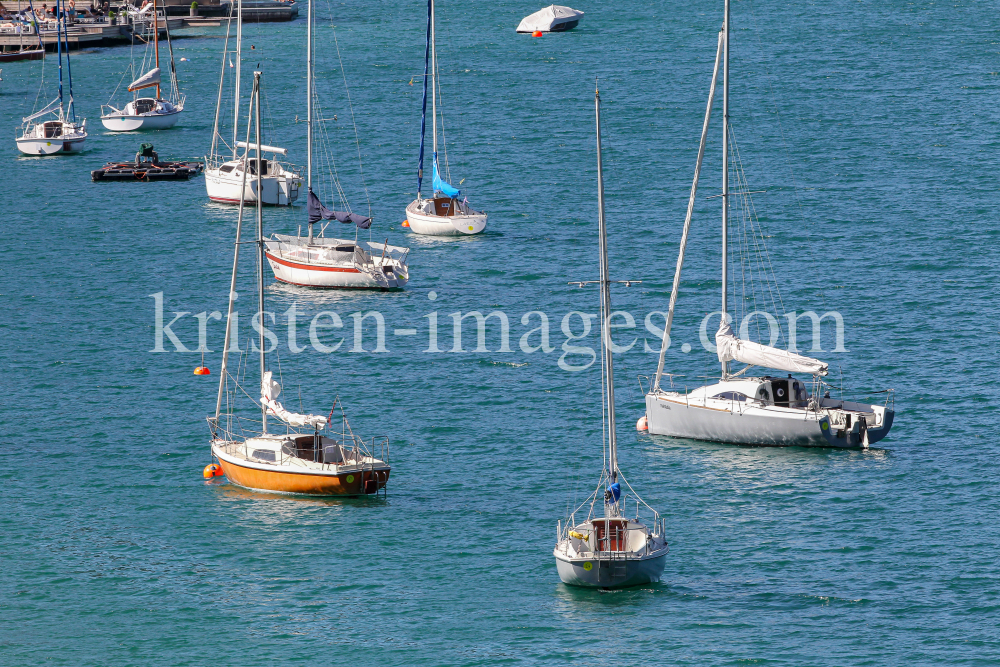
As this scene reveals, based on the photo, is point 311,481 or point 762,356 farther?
point 762,356

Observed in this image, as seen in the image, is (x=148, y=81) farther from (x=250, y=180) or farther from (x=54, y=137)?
(x=250, y=180)

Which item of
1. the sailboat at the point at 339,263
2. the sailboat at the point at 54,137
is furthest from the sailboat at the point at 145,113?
the sailboat at the point at 339,263

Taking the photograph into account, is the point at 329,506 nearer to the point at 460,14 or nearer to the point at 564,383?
the point at 564,383

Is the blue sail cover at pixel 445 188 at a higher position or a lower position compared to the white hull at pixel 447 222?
higher

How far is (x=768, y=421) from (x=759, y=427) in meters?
0.50

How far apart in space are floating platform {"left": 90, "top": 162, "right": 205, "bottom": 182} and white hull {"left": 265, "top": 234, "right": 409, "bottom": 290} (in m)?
31.0

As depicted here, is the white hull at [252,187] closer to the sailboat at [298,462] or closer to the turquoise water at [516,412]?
the turquoise water at [516,412]

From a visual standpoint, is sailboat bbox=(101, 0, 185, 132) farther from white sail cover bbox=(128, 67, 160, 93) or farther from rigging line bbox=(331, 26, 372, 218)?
rigging line bbox=(331, 26, 372, 218)

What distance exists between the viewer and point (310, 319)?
8425 cm

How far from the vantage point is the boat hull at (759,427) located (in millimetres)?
63062

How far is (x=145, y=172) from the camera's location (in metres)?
118

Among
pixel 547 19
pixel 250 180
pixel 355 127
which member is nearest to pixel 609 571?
pixel 250 180

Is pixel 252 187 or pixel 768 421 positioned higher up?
pixel 252 187

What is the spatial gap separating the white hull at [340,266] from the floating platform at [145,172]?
3101 cm
